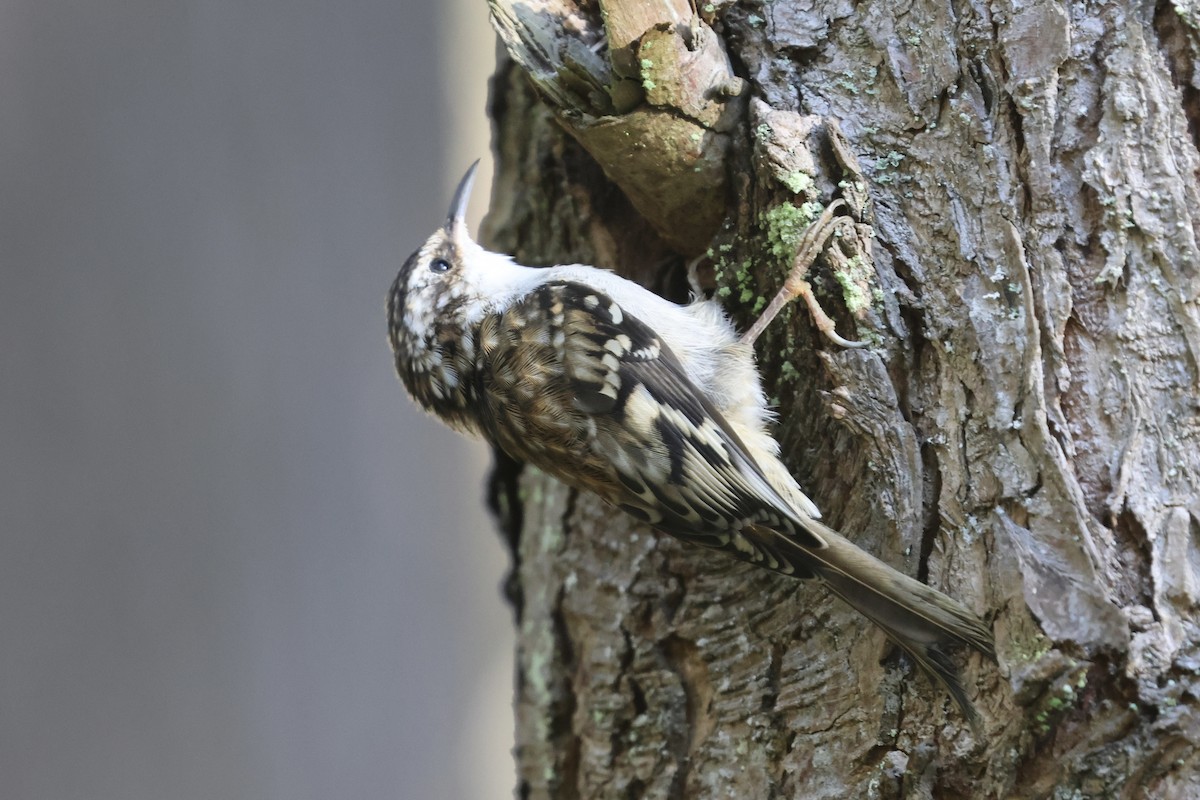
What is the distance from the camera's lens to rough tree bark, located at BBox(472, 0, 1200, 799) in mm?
1513

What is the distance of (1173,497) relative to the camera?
1.55m

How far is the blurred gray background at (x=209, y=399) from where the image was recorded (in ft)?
9.10

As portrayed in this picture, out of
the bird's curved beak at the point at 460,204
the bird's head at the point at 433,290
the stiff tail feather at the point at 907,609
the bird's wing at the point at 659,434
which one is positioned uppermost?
the bird's curved beak at the point at 460,204

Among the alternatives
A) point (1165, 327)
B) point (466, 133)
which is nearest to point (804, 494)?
point (1165, 327)

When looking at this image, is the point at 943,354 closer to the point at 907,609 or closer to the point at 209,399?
the point at 907,609

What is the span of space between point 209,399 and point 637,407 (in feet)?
5.21

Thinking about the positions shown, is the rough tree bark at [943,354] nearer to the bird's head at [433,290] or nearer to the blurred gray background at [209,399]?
the bird's head at [433,290]

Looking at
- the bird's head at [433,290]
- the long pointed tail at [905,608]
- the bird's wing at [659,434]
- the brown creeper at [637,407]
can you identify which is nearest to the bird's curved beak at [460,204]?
the bird's head at [433,290]

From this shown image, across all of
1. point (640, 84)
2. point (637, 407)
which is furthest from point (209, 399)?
point (640, 84)

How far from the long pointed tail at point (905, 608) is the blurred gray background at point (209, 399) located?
1.91 m

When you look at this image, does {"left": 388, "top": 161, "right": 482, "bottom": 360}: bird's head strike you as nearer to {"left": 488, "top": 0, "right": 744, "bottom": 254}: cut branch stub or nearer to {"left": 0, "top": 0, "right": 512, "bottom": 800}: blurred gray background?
{"left": 488, "top": 0, "right": 744, "bottom": 254}: cut branch stub

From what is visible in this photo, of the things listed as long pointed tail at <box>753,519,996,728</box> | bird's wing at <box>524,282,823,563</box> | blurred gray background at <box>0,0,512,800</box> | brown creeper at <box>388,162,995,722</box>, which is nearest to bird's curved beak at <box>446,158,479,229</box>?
brown creeper at <box>388,162,995,722</box>

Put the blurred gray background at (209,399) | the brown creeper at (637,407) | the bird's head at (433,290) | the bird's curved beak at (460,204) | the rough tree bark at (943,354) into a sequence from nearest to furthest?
1. the rough tree bark at (943,354)
2. the brown creeper at (637,407)
3. the bird's head at (433,290)
4. the bird's curved beak at (460,204)
5. the blurred gray background at (209,399)

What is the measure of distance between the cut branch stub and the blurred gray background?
1.38 m
